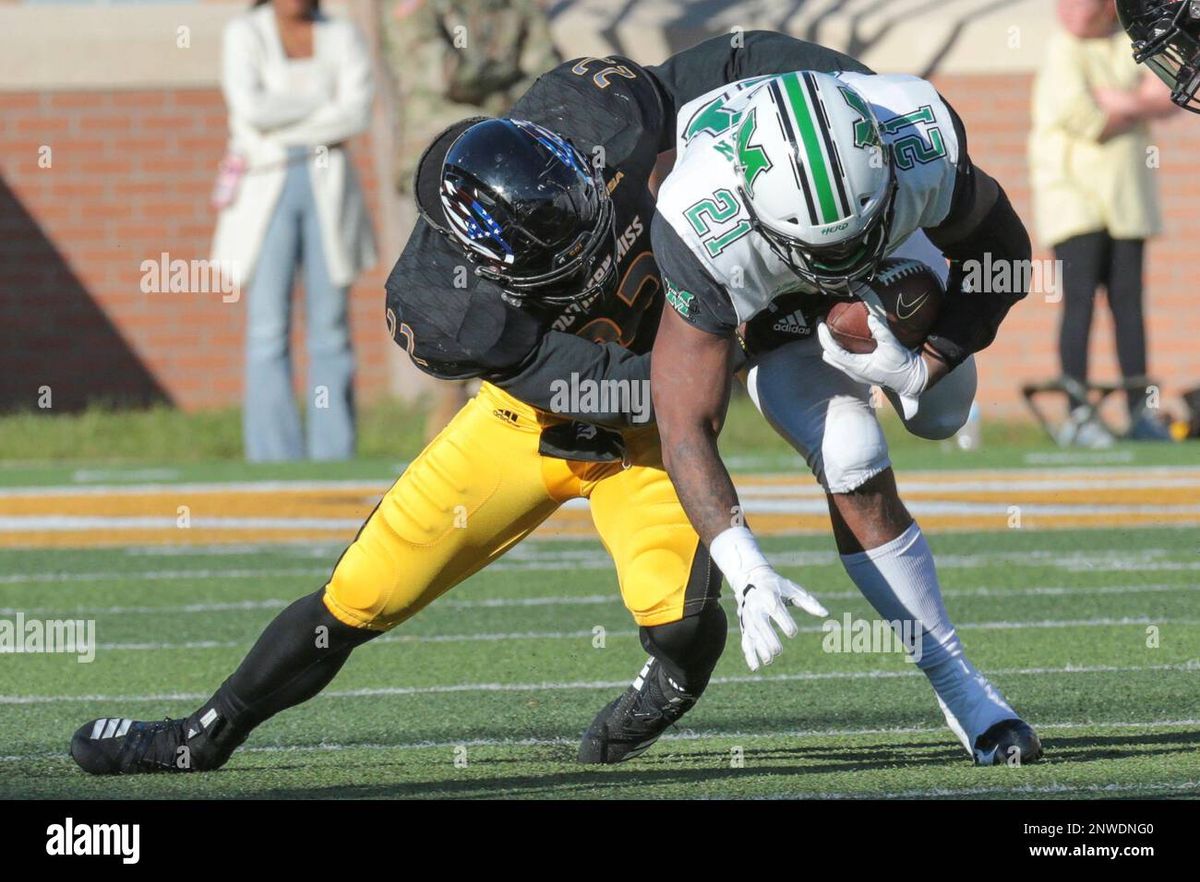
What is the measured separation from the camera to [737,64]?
4777 mm

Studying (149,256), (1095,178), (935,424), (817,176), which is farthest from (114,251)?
(817,176)

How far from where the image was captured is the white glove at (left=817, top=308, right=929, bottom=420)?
4254 mm

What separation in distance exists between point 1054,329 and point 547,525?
255 inches

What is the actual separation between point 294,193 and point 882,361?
6.44 meters

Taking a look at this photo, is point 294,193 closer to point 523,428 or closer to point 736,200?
point 523,428

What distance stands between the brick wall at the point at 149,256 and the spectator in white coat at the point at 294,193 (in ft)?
12.1

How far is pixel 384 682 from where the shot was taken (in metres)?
5.62

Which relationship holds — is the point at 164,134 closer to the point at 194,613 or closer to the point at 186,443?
the point at 186,443

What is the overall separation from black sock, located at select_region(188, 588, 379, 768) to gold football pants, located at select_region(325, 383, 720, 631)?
5 centimetres

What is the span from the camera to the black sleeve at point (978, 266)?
437 centimetres

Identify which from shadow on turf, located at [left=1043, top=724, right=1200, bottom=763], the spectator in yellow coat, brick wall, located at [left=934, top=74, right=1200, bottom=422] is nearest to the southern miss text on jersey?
shadow on turf, located at [left=1043, top=724, right=1200, bottom=763]

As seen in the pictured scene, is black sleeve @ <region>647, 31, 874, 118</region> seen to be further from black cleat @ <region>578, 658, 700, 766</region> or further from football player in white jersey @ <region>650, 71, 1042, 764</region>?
black cleat @ <region>578, 658, 700, 766</region>

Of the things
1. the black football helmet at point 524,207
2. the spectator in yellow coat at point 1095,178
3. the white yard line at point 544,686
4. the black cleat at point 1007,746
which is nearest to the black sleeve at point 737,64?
the black football helmet at point 524,207

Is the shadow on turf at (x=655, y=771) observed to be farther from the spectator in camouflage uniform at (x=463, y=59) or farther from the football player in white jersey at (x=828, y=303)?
the spectator in camouflage uniform at (x=463, y=59)
